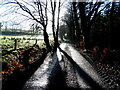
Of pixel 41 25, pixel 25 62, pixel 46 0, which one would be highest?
pixel 46 0

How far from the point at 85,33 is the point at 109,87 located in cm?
1132

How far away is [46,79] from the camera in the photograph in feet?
17.9

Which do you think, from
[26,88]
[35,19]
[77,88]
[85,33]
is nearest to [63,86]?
[77,88]

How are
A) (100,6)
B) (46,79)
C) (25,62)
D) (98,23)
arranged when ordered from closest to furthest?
(46,79) → (25,62) → (100,6) → (98,23)

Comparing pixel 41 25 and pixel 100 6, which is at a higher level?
pixel 100 6

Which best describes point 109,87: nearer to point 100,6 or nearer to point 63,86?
point 63,86

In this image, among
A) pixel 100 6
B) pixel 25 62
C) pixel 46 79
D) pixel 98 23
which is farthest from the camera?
pixel 98 23

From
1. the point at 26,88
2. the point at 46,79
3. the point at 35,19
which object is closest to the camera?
the point at 26,88

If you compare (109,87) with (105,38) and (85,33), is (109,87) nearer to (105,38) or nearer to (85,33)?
(85,33)

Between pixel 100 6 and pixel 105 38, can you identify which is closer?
pixel 100 6

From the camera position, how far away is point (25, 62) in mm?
6477

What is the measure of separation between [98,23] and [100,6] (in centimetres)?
483

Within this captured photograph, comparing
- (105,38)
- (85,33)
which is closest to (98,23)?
(105,38)

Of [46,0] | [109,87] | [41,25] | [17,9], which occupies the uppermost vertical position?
[46,0]
